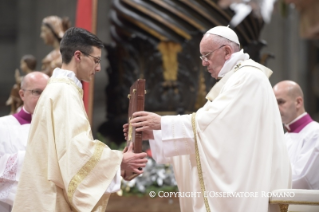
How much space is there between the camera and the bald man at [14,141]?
466 centimetres

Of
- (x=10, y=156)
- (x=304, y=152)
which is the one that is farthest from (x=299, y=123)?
(x=10, y=156)

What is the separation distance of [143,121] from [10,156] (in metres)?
1.30

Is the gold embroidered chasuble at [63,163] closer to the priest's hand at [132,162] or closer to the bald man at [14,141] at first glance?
the priest's hand at [132,162]

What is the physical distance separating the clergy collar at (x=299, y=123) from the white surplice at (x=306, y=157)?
0.03m

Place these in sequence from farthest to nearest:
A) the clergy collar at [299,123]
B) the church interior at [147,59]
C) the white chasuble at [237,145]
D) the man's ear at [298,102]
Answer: the church interior at [147,59], the man's ear at [298,102], the clergy collar at [299,123], the white chasuble at [237,145]

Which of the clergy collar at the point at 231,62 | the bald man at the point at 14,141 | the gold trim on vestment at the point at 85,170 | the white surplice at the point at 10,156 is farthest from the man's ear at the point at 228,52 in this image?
the white surplice at the point at 10,156

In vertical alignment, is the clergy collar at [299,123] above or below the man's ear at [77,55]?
below

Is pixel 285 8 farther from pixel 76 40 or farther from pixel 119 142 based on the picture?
pixel 76 40

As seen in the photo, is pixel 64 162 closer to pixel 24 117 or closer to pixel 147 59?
pixel 24 117

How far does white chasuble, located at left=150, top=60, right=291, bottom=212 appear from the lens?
13.4ft

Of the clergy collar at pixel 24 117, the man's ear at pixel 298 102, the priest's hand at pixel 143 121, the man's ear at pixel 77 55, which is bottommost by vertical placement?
the priest's hand at pixel 143 121

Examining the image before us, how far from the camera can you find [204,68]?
7328 millimetres

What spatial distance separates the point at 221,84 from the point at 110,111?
3.79 m

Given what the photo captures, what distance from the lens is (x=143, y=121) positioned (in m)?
4.18
